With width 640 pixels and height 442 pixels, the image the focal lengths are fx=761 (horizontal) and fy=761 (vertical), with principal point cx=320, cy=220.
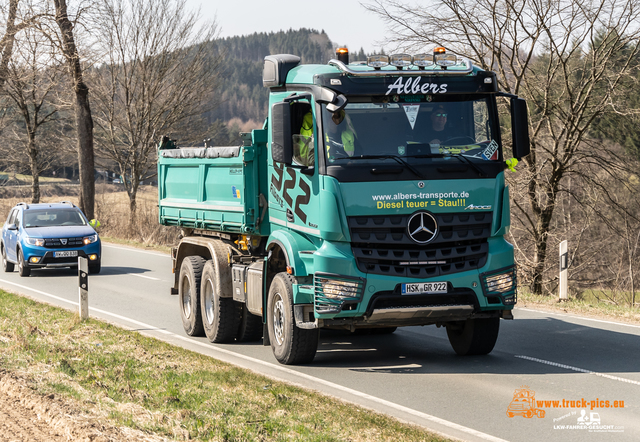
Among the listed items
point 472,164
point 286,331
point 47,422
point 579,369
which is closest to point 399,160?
point 472,164

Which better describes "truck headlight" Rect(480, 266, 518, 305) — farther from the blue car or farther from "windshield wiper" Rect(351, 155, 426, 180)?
the blue car

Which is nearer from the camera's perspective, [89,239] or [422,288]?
[422,288]

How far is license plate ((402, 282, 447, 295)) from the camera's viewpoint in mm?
7914

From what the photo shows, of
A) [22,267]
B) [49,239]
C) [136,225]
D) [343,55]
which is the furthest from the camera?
[136,225]

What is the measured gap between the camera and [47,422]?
245 inches

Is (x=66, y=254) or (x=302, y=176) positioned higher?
(x=302, y=176)

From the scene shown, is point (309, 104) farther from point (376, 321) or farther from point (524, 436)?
point (524, 436)

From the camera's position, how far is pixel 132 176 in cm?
3834

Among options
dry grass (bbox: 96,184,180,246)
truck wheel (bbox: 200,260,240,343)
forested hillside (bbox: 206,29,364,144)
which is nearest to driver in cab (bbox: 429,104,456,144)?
truck wheel (bbox: 200,260,240,343)

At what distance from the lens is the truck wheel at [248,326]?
1044 centimetres

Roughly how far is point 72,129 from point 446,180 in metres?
41.0

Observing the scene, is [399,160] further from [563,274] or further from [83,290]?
[563,274]

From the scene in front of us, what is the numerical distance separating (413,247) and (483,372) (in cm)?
157

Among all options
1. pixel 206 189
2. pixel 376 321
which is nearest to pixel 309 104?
pixel 376 321
